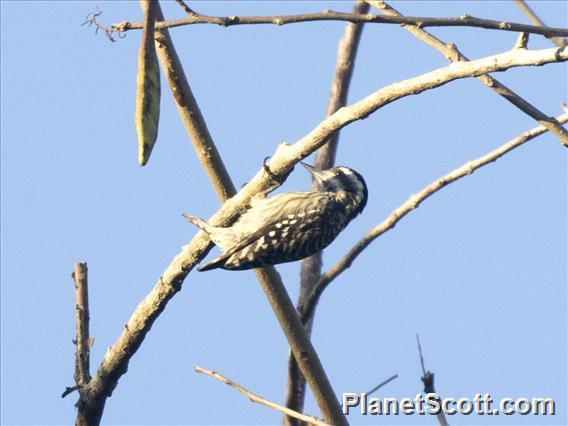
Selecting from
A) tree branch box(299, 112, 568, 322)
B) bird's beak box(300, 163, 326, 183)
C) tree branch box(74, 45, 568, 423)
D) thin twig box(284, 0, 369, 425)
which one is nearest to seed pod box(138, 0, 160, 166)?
tree branch box(74, 45, 568, 423)

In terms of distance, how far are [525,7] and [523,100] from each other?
5.84 feet

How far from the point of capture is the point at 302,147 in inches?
210

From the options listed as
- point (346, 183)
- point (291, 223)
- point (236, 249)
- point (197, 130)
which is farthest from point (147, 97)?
point (346, 183)

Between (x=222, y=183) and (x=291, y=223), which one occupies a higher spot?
(x=291, y=223)

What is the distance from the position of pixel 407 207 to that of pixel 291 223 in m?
1.20

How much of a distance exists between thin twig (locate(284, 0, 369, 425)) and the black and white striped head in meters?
0.26

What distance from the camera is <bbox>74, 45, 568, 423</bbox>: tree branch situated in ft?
14.5

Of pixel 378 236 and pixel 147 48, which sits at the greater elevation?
pixel 378 236

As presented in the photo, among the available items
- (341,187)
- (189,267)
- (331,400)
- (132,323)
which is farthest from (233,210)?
(341,187)

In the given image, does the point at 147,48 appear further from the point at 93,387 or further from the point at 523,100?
the point at 93,387

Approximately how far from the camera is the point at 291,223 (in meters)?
7.34

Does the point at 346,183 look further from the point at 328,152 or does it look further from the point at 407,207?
the point at 407,207

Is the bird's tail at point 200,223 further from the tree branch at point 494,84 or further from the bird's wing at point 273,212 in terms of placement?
the tree branch at point 494,84

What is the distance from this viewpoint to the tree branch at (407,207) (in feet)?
18.3
